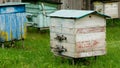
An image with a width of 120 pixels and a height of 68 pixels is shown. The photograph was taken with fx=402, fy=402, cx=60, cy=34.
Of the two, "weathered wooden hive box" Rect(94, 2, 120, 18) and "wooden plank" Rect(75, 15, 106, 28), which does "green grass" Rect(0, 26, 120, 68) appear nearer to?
"wooden plank" Rect(75, 15, 106, 28)

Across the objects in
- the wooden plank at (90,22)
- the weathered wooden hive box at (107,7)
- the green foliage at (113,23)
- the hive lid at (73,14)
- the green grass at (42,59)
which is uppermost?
the weathered wooden hive box at (107,7)

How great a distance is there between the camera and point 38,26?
1546cm

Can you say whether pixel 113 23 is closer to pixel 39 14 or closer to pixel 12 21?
pixel 39 14

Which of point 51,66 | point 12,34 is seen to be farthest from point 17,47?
point 51,66

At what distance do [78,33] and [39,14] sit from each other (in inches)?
253

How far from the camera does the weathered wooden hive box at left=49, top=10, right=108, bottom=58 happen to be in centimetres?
907

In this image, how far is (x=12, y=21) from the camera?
11.6 m

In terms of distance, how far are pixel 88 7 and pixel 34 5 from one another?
5.86 m

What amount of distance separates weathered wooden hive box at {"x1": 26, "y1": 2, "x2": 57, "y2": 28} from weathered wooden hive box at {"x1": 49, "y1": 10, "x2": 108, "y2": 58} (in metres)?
5.65

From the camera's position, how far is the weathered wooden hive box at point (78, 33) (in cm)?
907

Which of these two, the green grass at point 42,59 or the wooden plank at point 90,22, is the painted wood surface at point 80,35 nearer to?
the wooden plank at point 90,22

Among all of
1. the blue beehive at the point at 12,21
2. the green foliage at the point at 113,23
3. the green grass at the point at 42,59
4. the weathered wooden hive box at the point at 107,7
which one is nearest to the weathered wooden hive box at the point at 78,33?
the green grass at the point at 42,59

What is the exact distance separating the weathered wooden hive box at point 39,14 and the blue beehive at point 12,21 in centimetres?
348

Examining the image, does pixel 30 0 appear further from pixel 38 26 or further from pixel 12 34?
pixel 12 34
